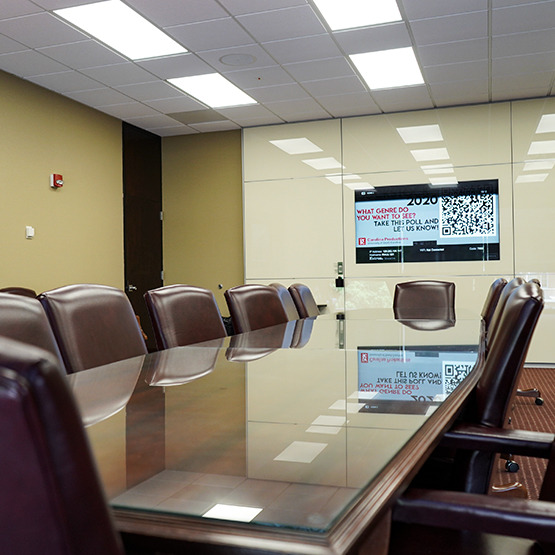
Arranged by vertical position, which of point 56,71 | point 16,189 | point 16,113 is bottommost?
point 16,189

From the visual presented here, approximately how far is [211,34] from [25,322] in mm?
4143

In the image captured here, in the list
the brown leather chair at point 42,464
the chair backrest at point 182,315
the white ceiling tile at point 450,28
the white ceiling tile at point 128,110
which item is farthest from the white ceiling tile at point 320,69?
the brown leather chair at point 42,464

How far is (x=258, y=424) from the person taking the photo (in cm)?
124

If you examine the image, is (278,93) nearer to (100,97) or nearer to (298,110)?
(298,110)

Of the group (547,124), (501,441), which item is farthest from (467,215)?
(501,441)

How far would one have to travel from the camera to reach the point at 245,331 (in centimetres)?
365

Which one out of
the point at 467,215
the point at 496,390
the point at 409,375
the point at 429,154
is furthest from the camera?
the point at 429,154

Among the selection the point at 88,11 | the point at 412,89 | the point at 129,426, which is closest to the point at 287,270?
the point at 412,89

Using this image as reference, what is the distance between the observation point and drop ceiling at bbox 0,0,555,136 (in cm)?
490

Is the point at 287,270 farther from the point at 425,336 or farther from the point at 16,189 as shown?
the point at 425,336

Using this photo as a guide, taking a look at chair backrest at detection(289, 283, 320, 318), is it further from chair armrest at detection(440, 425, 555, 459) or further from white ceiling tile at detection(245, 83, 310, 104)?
chair armrest at detection(440, 425, 555, 459)

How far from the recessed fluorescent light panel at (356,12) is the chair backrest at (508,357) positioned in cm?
381

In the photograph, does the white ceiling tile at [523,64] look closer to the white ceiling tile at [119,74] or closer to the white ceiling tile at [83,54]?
the white ceiling tile at [119,74]

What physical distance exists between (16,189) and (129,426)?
18.5ft
